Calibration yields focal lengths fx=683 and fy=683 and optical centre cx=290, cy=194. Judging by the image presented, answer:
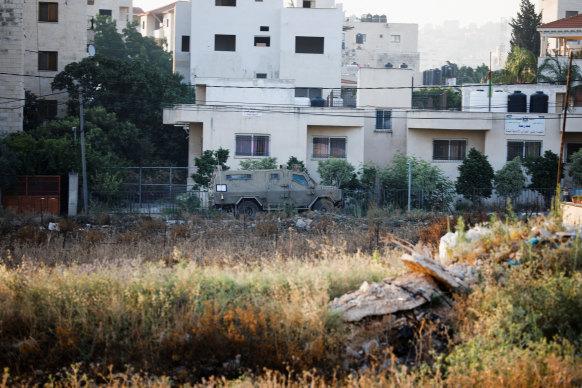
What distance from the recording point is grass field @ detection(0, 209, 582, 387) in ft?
26.1

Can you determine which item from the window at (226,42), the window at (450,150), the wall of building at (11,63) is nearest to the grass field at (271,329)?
the window at (450,150)

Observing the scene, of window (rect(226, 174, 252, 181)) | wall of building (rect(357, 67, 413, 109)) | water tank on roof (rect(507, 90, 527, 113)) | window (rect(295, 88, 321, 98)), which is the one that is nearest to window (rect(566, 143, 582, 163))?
water tank on roof (rect(507, 90, 527, 113))

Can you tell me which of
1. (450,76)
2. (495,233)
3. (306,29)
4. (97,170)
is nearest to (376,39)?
(450,76)

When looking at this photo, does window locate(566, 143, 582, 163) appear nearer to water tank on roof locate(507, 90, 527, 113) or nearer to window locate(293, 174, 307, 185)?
water tank on roof locate(507, 90, 527, 113)

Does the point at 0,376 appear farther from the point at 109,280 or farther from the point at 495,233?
the point at 495,233

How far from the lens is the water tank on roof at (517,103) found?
37156mm

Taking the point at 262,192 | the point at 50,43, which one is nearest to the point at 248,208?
the point at 262,192

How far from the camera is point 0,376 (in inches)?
332

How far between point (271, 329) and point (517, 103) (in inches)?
1250

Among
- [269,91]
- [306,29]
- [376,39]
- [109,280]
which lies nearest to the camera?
[109,280]

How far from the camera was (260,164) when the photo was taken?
108 ft

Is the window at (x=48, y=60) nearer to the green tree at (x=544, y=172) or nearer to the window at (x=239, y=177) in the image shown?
the window at (x=239, y=177)

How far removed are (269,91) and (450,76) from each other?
3282 centimetres

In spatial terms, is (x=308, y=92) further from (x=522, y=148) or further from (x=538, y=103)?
(x=522, y=148)
